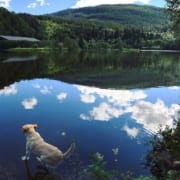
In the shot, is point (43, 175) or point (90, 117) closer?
point (43, 175)

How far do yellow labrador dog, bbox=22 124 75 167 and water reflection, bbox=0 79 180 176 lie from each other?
96 centimetres

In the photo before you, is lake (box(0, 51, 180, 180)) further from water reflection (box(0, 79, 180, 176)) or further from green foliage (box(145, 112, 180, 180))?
green foliage (box(145, 112, 180, 180))

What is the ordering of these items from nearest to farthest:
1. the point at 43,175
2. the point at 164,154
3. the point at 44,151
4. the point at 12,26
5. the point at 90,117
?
the point at 44,151 → the point at 43,175 → the point at 164,154 → the point at 90,117 → the point at 12,26

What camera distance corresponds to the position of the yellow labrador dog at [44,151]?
39.0 feet

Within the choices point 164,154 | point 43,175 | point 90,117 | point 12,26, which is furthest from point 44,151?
point 12,26

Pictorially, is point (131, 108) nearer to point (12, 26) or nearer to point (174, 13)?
point (174, 13)

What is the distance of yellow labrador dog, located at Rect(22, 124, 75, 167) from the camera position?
1190 centimetres

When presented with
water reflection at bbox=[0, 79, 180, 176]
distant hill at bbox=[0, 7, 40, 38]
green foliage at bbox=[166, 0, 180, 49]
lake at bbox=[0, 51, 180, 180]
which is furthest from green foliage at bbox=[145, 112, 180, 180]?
distant hill at bbox=[0, 7, 40, 38]

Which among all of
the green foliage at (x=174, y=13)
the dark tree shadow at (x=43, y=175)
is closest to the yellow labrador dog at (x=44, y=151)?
the dark tree shadow at (x=43, y=175)

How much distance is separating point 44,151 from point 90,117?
10231 millimetres

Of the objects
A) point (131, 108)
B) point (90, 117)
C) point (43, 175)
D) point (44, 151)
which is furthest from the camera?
point (131, 108)

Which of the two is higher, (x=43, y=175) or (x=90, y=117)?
(x=43, y=175)

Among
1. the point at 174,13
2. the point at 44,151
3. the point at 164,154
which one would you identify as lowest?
the point at 164,154

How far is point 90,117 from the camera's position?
22.4m
